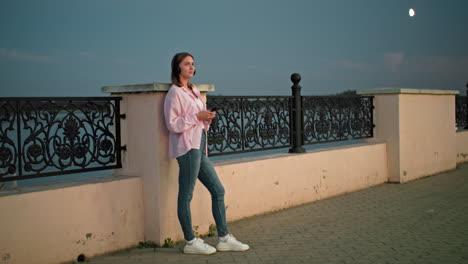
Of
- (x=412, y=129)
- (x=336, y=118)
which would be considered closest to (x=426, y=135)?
(x=412, y=129)

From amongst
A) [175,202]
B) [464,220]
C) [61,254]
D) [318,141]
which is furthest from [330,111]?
[61,254]

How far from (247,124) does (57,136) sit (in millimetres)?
3001

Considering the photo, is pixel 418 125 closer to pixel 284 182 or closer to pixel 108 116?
pixel 284 182

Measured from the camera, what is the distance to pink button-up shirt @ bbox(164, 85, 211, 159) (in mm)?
5422

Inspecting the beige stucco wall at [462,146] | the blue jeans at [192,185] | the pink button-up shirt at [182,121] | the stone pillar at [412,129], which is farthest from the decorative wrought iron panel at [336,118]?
the beige stucco wall at [462,146]

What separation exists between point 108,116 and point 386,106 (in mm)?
6296

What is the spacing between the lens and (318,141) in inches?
361

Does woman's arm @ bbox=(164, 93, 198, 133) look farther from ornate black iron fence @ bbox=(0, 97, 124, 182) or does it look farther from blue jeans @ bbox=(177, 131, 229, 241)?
ornate black iron fence @ bbox=(0, 97, 124, 182)

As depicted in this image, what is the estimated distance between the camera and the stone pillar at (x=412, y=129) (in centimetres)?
1033

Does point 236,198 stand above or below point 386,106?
below

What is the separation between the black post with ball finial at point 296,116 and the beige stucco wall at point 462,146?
6845mm

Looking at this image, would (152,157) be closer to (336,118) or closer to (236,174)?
(236,174)

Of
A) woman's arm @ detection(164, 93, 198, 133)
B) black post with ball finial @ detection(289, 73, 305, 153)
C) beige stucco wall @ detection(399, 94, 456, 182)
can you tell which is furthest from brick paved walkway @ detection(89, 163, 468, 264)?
beige stucco wall @ detection(399, 94, 456, 182)

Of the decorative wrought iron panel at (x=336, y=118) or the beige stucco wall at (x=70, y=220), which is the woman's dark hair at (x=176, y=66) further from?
the decorative wrought iron panel at (x=336, y=118)
